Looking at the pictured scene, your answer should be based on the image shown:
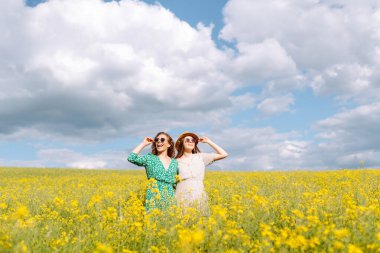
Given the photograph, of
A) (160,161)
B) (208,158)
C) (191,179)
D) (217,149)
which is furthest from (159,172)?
(217,149)

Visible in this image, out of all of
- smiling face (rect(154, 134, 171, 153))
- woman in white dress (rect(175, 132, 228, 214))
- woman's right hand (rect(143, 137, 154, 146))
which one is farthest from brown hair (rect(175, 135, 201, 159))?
woman's right hand (rect(143, 137, 154, 146))

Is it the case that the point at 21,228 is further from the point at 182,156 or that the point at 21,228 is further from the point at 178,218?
Result: the point at 182,156

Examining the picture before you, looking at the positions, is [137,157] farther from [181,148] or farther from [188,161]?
[188,161]

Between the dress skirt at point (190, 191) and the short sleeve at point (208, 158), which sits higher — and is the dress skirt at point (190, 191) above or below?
below

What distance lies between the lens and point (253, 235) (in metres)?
4.88

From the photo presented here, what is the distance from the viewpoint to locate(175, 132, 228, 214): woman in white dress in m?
7.16

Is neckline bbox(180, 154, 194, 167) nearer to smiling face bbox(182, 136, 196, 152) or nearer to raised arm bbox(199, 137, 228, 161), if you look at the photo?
smiling face bbox(182, 136, 196, 152)

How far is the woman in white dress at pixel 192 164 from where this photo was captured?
7.16 meters

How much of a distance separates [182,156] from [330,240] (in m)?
4.29

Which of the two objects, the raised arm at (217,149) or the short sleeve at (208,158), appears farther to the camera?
the raised arm at (217,149)

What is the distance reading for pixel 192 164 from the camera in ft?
24.6

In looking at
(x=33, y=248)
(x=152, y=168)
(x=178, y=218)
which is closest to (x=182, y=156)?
(x=152, y=168)

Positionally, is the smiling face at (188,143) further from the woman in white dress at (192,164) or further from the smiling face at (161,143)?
the smiling face at (161,143)

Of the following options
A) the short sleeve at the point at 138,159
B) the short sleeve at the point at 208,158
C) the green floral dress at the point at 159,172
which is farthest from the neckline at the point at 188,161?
the short sleeve at the point at 138,159
